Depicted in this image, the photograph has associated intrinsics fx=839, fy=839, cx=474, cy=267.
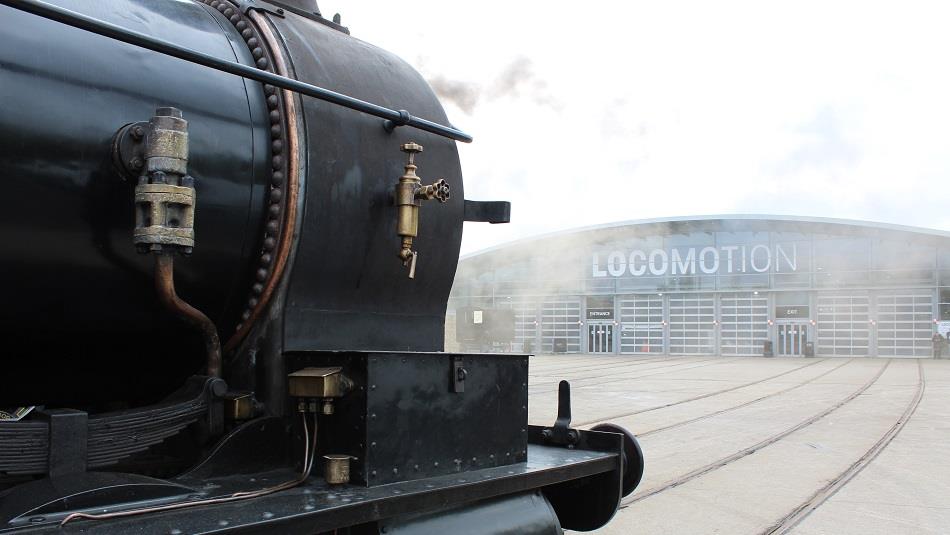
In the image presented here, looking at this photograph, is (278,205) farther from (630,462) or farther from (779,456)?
(779,456)

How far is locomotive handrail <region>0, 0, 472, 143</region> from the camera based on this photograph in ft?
4.63

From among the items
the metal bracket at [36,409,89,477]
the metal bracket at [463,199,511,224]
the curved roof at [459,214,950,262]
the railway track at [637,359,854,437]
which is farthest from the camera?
the curved roof at [459,214,950,262]

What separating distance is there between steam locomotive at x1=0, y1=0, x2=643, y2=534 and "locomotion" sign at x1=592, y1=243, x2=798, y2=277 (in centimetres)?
3160

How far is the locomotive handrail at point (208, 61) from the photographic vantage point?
1410 mm

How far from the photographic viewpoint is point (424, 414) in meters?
2.02

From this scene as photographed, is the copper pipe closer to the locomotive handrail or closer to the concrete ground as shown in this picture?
the locomotive handrail

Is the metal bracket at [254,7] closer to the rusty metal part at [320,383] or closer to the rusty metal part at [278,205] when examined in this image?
the rusty metal part at [278,205]

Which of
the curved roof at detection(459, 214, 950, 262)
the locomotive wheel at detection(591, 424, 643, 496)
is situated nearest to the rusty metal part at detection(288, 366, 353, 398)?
the locomotive wheel at detection(591, 424, 643, 496)

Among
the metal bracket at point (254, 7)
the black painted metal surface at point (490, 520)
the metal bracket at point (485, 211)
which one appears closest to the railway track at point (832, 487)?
the black painted metal surface at point (490, 520)

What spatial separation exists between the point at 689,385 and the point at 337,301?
1344 centimetres

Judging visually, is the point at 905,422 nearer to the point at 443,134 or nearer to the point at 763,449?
the point at 763,449

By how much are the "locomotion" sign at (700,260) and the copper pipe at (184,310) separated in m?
32.3

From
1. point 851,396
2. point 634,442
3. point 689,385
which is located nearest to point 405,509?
point 634,442

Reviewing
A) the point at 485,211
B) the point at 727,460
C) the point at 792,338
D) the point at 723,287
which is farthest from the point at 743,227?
the point at 485,211
